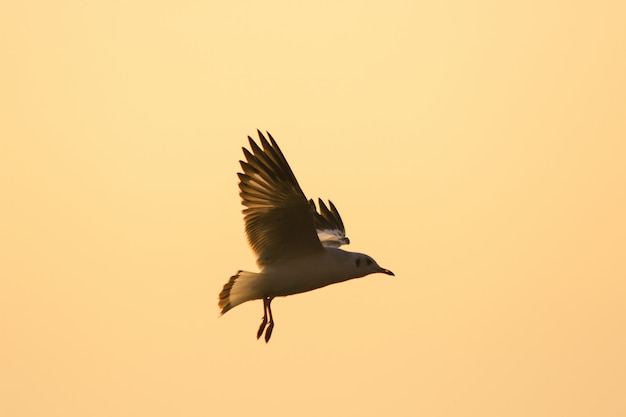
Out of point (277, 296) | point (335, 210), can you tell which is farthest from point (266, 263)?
point (335, 210)

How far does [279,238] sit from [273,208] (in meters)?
0.50

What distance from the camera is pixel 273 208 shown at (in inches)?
938

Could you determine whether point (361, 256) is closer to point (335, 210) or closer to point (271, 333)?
point (271, 333)

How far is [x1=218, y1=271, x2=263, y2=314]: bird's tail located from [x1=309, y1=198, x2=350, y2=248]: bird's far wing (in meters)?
3.05

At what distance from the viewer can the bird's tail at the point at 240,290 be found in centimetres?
2431

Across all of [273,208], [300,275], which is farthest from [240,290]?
[273,208]

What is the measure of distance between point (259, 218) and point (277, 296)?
121 cm

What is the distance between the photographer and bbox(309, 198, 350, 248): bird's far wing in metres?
27.5

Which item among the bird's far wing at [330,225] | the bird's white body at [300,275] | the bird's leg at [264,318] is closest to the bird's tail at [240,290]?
the bird's white body at [300,275]

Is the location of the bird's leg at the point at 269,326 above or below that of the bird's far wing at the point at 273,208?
below

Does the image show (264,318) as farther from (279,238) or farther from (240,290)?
(279,238)

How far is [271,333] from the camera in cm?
2458

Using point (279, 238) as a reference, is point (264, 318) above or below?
below

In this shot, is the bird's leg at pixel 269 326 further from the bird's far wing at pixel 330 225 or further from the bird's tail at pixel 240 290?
the bird's far wing at pixel 330 225
